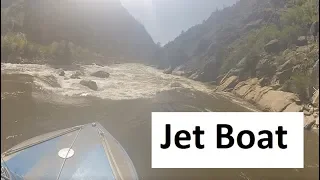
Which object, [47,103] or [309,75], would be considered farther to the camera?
[309,75]

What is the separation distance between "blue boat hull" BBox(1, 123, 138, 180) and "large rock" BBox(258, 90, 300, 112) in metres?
11.5

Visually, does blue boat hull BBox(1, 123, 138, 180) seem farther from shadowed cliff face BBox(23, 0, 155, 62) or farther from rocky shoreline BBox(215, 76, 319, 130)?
shadowed cliff face BBox(23, 0, 155, 62)

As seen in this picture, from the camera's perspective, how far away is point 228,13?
66.6 m

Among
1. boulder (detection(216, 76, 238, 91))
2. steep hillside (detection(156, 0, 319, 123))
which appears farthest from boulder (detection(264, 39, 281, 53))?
boulder (detection(216, 76, 238, 91))

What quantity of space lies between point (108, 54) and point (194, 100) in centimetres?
4183

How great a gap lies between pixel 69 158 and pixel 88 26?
5930cm

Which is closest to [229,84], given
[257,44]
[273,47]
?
[273,47]

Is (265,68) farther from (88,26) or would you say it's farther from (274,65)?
(88,26)

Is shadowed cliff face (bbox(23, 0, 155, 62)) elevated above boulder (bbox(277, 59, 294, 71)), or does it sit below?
above

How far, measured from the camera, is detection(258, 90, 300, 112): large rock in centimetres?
1656

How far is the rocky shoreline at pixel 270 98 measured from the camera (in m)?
14.4

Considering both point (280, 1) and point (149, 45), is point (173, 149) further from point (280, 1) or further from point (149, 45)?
point (149, 45)

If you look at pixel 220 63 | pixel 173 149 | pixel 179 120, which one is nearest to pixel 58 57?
pixel 220 63

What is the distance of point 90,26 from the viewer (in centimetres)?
6475
